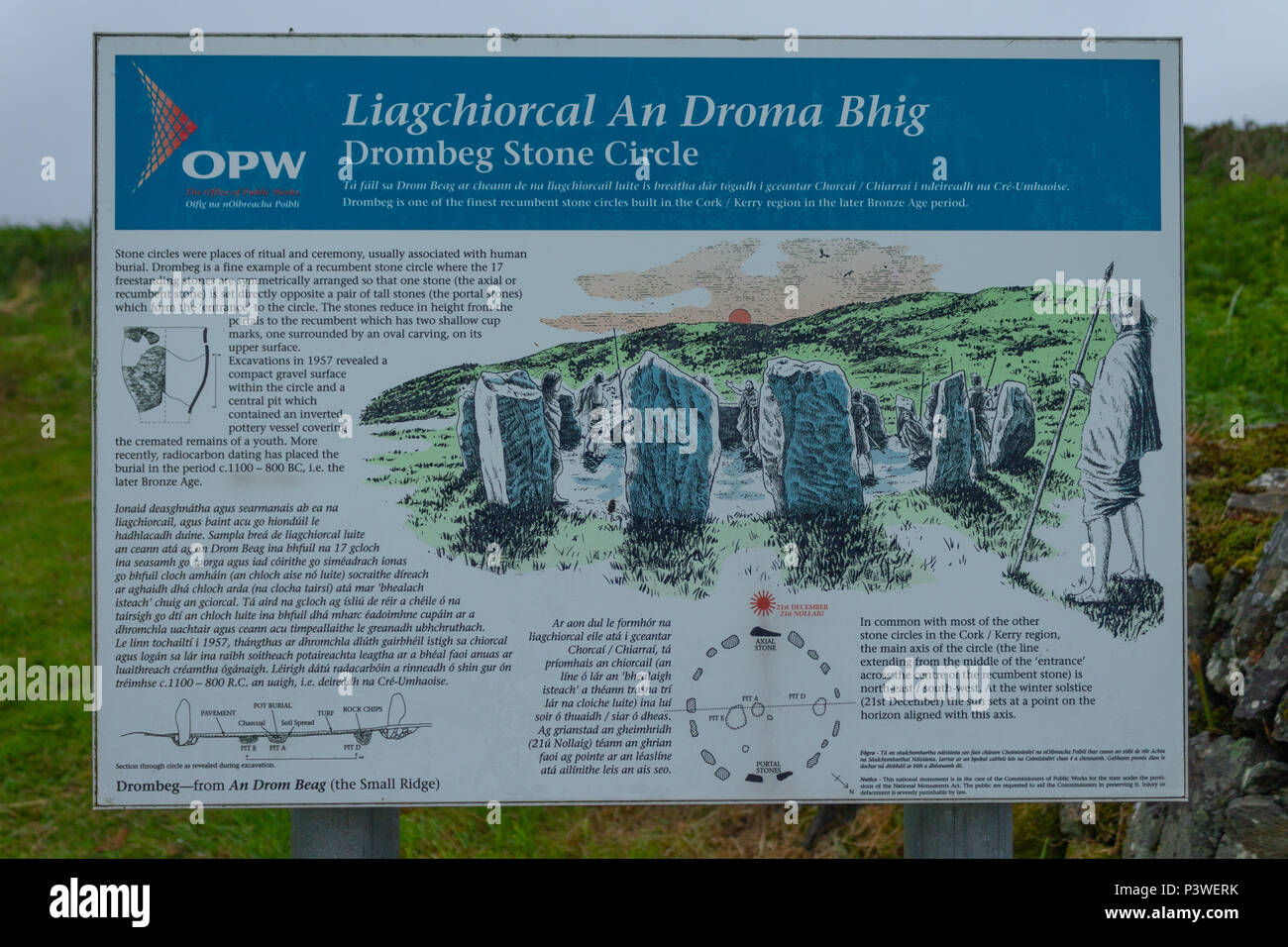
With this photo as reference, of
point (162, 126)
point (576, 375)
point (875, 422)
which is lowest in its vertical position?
point (875, 422)

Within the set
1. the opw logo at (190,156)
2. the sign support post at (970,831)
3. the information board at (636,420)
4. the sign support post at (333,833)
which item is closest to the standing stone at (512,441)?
the information board at (636,420)

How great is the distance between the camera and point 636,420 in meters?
3.15

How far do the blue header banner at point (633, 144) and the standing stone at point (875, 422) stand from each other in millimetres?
575

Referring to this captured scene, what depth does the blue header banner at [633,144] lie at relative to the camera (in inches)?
122

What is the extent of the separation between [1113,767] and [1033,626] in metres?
0.55

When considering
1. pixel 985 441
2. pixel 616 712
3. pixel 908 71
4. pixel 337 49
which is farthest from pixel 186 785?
pixel 908 71

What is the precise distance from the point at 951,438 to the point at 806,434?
49 centimetres

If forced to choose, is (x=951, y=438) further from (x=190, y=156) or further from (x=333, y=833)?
(x=190, y=156)

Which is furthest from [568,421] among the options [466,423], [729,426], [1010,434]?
[1010,434]

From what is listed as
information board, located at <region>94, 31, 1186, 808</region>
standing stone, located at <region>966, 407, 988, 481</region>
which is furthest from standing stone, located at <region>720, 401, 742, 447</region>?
standing stone, located at <region>966, 407, 988, 481</region>

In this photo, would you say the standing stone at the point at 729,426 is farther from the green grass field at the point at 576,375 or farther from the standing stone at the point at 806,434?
the green grass field at the point at 576,375

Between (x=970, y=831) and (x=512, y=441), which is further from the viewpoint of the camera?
(x=970, y=831)

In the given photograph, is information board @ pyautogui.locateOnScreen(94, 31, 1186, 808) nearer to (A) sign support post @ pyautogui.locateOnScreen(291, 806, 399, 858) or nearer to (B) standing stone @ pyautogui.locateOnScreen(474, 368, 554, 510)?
(B) standing stone @ pyautogui.locateOnScreen(474, 368, 554, 510)

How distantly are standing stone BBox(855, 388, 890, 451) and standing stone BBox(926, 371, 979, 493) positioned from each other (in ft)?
0.55
